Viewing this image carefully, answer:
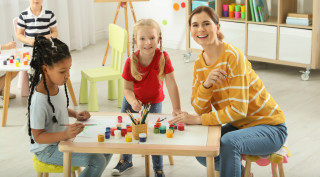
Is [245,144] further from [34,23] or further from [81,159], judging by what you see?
[34,23]

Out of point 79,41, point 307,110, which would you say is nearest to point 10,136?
point 307,110

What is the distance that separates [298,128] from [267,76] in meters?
1.37

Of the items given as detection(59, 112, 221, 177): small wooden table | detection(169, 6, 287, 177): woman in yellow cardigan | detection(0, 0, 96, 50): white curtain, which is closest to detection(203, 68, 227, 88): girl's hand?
detection(169, 6, 287, 177): woman in yellow cardigan

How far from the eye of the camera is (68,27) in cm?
612

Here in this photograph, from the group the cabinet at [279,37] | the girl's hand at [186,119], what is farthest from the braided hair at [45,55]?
the cabinet at [279,37]

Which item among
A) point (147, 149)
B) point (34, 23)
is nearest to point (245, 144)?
point (147, 149)

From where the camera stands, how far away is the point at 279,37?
505cm

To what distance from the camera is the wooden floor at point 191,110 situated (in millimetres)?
3135

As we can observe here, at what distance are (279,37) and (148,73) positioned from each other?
2499mm

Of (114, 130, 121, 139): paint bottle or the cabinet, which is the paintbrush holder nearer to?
(114, 130, 121, 139): paint bottle

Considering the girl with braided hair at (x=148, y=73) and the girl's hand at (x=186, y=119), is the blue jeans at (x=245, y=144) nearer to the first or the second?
the girl's hand at (x=186, y=119)

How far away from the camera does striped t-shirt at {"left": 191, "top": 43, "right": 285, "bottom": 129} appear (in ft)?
7.79

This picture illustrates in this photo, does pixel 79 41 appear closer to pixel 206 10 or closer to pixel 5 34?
pixel 5 34

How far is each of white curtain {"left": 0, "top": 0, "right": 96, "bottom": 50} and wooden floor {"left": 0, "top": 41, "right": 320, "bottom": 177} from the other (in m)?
0.28
